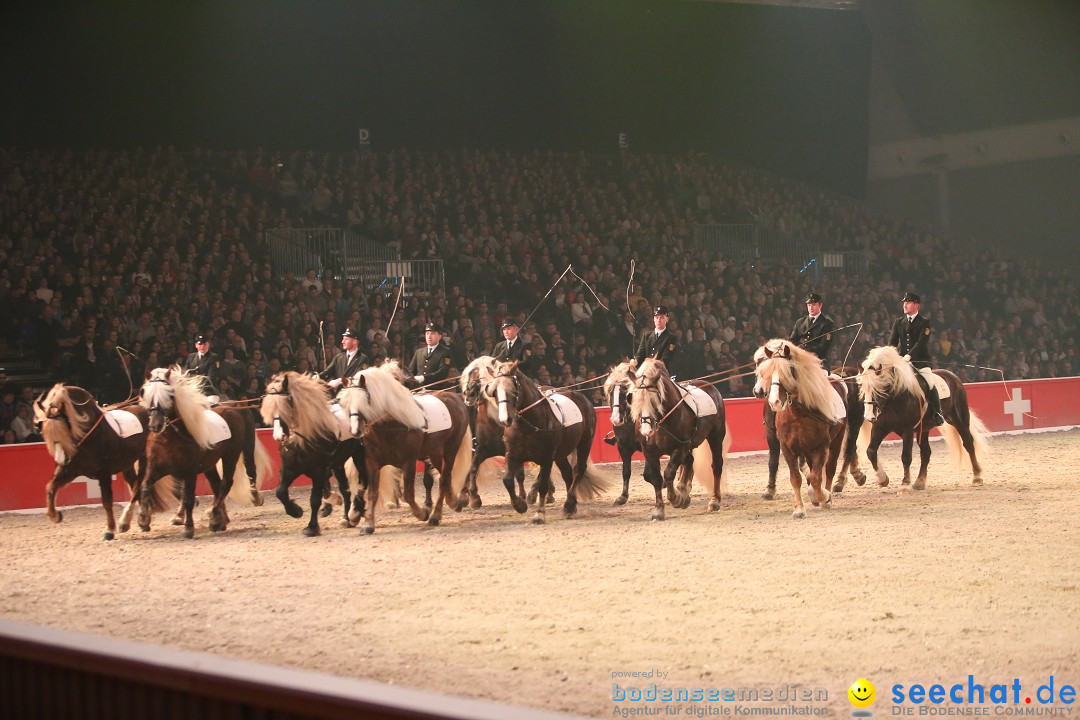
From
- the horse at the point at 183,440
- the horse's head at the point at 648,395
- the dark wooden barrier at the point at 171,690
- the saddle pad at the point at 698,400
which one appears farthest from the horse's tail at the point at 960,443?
the dark wooden barrier at the point at 171,690

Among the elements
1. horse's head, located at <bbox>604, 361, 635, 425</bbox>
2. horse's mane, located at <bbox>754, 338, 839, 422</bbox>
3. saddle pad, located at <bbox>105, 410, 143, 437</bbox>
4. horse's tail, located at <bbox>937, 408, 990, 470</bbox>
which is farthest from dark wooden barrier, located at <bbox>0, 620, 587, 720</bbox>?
horse's tail, located at <bbox>937, 408, 990, 470</bbox>

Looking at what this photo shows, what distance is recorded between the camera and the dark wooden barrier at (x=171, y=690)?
284cm

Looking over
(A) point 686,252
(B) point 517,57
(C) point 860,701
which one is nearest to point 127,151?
(B) point 517,57

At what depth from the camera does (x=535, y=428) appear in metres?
11.8

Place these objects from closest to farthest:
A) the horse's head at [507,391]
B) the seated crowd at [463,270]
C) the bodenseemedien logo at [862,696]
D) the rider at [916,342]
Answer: the bodenseemedien logo at [862,696]
the horse's head at [507,391]
the rider at [916,342]
the seated crowd at [463,270]

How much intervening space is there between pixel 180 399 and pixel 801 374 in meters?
6.43

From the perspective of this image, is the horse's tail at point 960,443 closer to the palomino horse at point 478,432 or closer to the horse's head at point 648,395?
the horse's head at point 648,395

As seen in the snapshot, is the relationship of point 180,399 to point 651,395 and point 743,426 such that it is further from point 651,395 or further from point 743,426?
point 743,426

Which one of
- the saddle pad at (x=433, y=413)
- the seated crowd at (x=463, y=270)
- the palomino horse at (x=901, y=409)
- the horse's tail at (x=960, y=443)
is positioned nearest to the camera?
the saddle pad at (x=433, y=413)

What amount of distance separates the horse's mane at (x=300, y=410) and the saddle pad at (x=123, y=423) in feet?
5.29

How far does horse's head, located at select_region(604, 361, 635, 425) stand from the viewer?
471 inches

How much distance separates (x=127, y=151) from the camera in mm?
22797

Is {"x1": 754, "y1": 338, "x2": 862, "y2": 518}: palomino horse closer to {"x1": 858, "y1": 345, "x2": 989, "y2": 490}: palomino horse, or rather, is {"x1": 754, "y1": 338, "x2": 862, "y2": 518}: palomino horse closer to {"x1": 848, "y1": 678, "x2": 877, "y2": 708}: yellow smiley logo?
{"x1": 858, "y1": 345, "x2": 989, "y2": 490}: palomino horse

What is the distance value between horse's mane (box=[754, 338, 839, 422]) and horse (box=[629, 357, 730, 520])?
0.96 m
